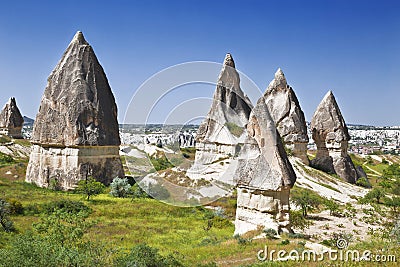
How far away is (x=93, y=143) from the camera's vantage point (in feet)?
82.8

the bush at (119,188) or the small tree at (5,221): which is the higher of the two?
the bush at (119,188)

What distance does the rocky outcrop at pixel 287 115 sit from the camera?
32719mm

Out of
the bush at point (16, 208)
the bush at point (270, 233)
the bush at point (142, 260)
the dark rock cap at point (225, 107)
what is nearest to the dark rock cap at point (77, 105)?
the bush at point (16, 208)

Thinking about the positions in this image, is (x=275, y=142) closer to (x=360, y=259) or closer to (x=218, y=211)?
(x=360, y=259)

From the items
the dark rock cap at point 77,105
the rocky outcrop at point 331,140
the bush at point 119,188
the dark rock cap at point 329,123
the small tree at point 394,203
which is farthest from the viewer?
the dark rock cap at point 329,123

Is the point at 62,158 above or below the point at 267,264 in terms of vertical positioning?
above

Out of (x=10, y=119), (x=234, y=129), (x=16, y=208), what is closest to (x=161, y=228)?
(x=16, y=208)

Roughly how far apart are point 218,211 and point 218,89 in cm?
1991

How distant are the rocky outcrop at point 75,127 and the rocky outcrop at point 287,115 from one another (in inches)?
563

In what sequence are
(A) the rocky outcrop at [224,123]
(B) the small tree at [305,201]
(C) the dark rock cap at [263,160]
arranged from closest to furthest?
(C) the dark rock cap at [263,160]
(B) the small tree at [305,201]
(A) the rocky outcrop at [224,123]

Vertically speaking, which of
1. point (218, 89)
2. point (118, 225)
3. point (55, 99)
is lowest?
point (118, 225)


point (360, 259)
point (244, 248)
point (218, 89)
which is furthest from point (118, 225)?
point (218, 89)

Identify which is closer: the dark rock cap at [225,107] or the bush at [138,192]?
the bush at [138,192]

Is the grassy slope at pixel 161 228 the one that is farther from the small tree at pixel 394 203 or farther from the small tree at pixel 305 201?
the small tree at pixel 394 203
